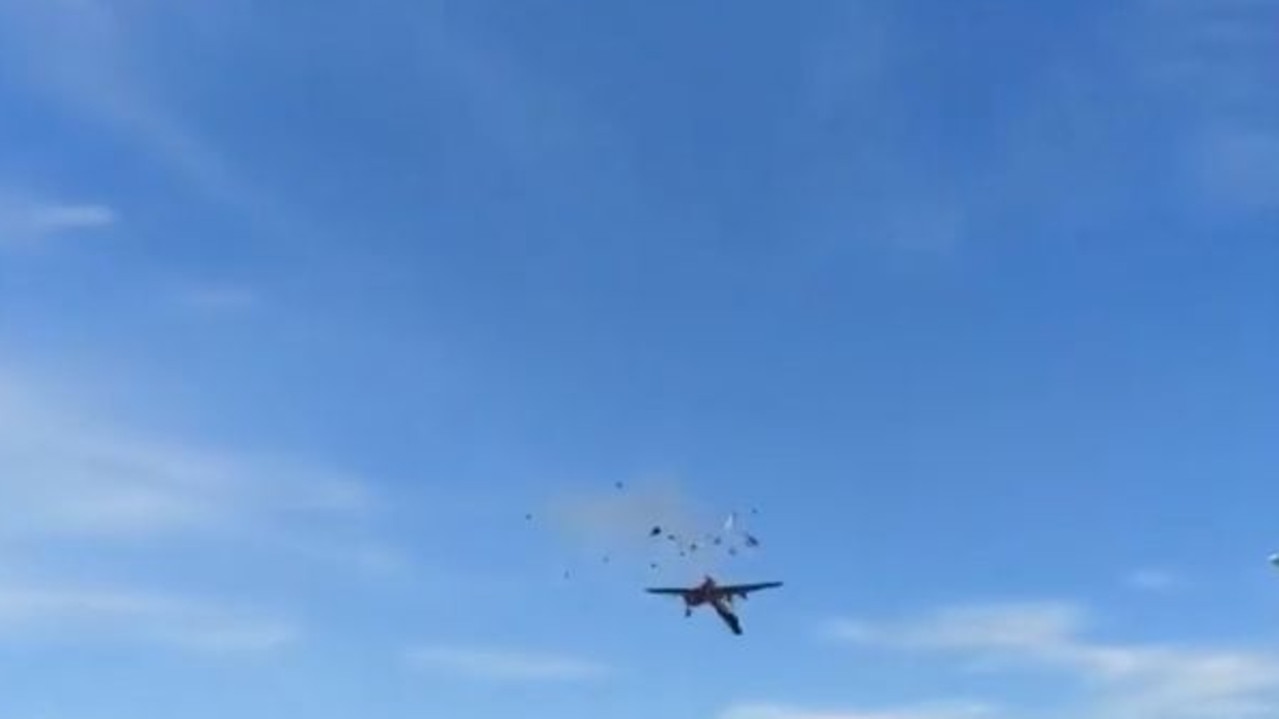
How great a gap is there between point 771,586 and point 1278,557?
2511 inches

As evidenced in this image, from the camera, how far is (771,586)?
548ft

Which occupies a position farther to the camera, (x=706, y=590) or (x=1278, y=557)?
(x=706, y=590)

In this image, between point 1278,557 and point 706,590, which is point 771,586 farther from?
point 1278,557

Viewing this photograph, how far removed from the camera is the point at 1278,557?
460 feet

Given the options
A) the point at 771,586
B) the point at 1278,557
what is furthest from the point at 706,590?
the point at 1278,557

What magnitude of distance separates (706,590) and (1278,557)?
72421mm

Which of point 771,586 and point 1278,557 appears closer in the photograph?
point 1278,557

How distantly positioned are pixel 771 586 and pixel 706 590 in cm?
921

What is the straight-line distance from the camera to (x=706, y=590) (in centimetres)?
16775
